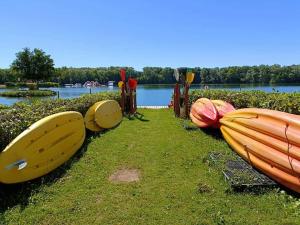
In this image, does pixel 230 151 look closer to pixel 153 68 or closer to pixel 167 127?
pixel 167 127

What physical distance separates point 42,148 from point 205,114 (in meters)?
5.05

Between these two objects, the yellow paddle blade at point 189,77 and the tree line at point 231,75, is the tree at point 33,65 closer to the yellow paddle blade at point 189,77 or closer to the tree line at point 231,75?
the tree line at point 231,75

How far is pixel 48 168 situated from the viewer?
20.0 feet

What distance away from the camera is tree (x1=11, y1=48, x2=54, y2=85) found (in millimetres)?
52312

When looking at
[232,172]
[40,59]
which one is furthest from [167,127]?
[40,59]

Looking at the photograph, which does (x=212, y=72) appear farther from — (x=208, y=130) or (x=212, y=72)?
(x=208, y=130)

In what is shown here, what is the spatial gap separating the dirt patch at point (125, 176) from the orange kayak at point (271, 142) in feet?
6.85

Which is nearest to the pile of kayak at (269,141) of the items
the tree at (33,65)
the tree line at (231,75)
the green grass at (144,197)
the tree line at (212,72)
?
the green grass at (144,197)

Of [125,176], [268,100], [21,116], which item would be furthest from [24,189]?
[268,100]

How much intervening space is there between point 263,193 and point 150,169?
6.98 ft

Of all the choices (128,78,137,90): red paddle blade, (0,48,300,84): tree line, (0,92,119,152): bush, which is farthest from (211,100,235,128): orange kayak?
(0,48,300,84): tree line

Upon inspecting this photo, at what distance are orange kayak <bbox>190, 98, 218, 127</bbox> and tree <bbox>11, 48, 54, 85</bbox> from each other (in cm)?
4606

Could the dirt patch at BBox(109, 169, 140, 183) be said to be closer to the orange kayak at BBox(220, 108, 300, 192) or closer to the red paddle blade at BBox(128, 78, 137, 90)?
the orange kayak at BBox(220, 108, 300, 192)

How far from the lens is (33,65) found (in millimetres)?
52312
